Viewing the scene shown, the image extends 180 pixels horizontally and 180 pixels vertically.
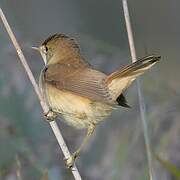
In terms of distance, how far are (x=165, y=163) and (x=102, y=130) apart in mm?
1160

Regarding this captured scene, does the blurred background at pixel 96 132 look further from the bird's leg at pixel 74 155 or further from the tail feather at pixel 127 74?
the tail feather at pixel 127 74

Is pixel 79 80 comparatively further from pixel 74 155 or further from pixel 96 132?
pixel 96 132

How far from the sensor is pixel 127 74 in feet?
13.7

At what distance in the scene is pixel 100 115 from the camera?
444 centimetres

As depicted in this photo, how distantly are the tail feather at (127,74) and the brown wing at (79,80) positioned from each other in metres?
0.04

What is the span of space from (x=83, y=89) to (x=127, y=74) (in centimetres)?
27

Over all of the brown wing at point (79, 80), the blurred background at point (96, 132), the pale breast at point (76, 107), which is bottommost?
the blurred background at point (96, 132)

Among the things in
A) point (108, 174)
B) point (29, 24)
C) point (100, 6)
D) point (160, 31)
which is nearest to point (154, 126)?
point (108, 174)

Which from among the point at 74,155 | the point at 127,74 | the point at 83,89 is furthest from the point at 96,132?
the point at 127,74

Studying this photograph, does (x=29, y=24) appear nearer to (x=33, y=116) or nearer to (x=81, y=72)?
(x=33, y=116)

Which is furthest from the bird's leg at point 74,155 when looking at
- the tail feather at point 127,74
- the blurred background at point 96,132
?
the tail feather at point 127,74

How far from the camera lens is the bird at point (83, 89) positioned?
167 inches

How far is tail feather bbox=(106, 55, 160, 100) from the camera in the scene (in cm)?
411

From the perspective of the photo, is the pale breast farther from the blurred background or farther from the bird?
the blurred background
